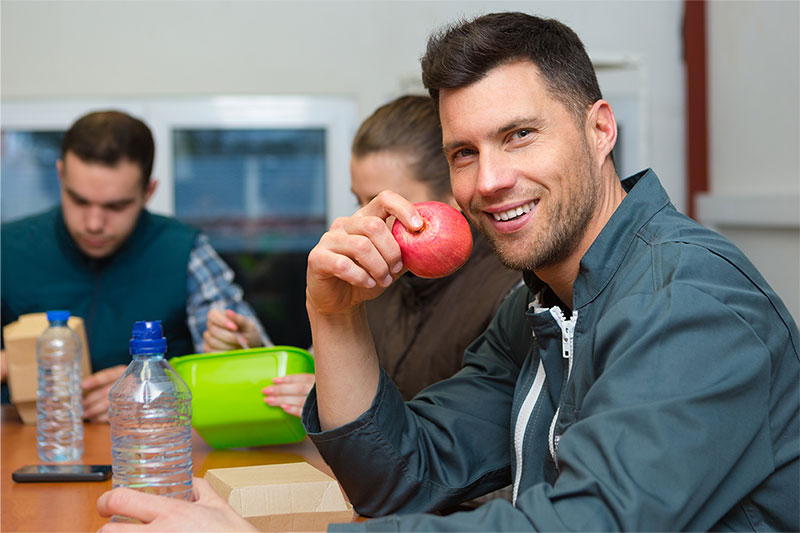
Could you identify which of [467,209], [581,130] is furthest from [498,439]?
[581,130]

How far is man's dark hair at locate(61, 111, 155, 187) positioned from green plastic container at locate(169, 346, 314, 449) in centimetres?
99

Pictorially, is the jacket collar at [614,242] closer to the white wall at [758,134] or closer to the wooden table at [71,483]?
the wooden table at [71,483]

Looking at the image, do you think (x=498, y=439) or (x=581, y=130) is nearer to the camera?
(x=581, y=130)

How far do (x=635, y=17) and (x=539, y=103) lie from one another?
9.04 feet

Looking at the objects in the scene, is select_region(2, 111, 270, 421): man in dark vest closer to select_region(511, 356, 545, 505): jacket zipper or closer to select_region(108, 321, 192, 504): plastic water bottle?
select_region(108, 321, 192, 504): plastic water bottle

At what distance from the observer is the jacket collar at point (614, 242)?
1105 millimetres

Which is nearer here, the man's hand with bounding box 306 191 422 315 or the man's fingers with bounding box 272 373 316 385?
the man's hand with bounding box 306 191 422 315

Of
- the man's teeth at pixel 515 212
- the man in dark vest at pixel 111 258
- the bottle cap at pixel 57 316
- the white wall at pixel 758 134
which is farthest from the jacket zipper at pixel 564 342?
the white wall at pixel 758 134

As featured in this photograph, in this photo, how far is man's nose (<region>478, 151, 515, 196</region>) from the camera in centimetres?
117

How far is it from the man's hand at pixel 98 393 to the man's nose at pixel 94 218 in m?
0.59

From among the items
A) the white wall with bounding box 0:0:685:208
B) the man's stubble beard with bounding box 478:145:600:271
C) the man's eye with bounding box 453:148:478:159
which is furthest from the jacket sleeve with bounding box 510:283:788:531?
the white wall with bounding box 0:0:685:208

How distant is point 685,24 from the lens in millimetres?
3674

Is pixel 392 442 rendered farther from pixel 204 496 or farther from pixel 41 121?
pixel 41 121

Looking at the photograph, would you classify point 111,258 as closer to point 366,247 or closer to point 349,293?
point 349,293
